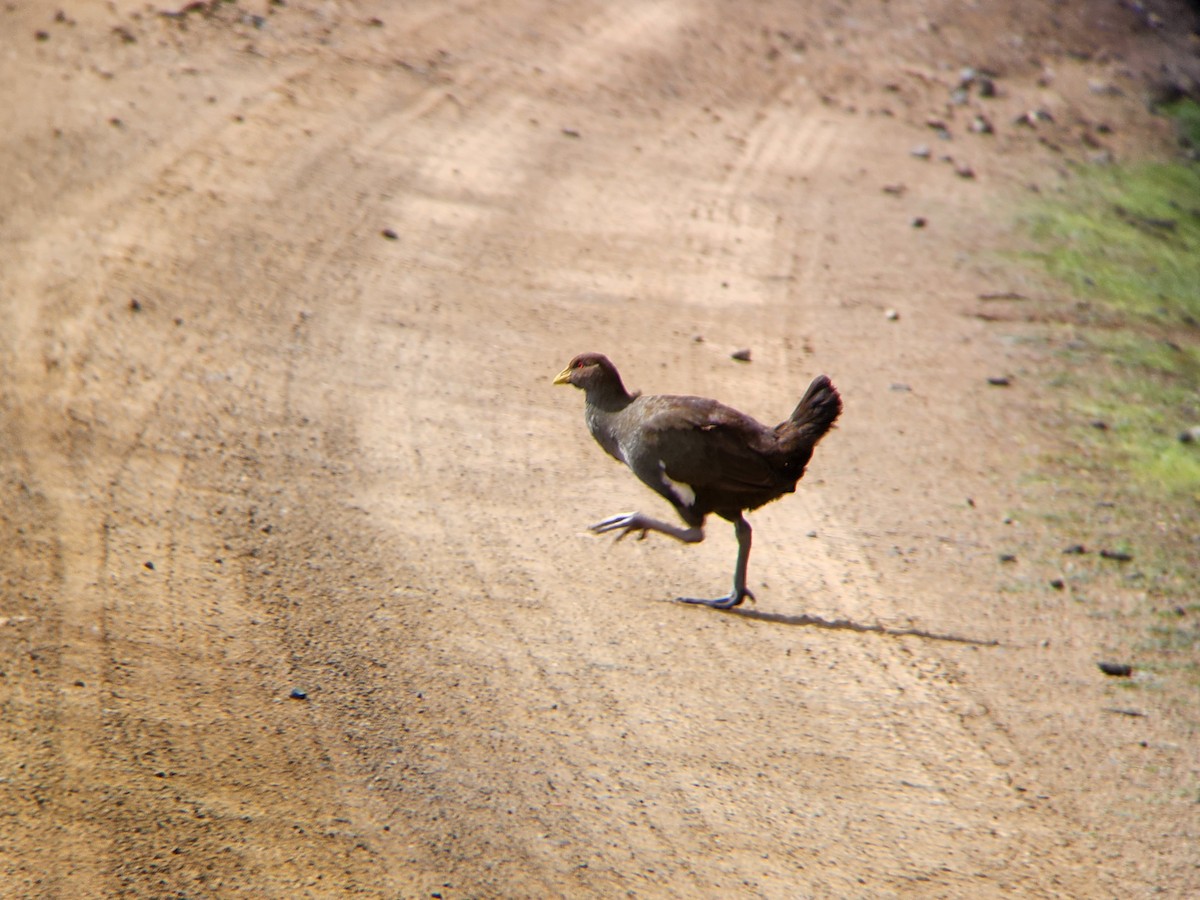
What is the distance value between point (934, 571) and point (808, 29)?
991 cm

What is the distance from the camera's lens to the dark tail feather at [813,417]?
20.4ft

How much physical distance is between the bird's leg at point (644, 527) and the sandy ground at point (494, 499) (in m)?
0.27

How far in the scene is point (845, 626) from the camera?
6.35 m

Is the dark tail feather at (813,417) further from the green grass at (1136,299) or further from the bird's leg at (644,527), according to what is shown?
the green grass at (1136,299)

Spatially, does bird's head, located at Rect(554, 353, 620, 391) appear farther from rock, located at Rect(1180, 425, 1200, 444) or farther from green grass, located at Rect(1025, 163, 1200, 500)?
rock, located at Rect(1180, 425, 1200, 444)

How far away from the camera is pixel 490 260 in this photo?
32.5 feet

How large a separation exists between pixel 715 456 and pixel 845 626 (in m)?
1.07

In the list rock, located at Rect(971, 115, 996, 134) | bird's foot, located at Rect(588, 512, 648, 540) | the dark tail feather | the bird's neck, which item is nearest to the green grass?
rock, located at Rect(971, 115, 996, 134)

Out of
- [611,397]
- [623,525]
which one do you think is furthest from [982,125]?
[623,525]

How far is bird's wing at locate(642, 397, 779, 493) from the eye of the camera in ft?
20.1

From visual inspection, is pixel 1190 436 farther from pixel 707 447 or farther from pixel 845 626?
pixel 707 447

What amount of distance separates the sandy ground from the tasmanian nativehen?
378mm

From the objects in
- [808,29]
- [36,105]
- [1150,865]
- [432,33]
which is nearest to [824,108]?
[808,29]

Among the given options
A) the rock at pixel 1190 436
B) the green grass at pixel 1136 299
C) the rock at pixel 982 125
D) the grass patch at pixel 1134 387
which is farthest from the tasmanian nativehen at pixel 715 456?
the rock at pixel 982 125
